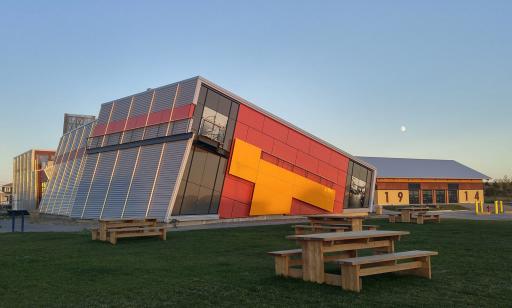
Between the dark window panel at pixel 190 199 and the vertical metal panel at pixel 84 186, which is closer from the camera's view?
the dark window panel at pixel 190 199

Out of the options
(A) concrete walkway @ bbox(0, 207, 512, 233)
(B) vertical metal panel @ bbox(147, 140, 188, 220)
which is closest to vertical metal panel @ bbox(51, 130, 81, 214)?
(A) concrete walkway @ bbox(0, 207, 512, 233)

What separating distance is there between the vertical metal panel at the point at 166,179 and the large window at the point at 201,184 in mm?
584

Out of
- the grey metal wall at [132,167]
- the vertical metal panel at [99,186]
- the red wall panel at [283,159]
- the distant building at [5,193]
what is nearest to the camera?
the grey metal wall at [132,167]

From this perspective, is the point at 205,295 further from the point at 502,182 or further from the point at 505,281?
the point at 502,182

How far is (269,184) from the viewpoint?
86.7ft

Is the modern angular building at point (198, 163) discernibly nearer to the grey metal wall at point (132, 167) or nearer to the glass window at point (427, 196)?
the grey metal wall at point (132, 167)

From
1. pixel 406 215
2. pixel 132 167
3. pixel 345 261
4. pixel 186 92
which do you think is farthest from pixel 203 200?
pixel 345 261

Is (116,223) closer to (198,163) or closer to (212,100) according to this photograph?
(198,163)

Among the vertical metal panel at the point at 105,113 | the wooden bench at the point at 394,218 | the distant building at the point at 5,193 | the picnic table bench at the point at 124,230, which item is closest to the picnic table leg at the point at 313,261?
the picnic table bench at the point at 124,230

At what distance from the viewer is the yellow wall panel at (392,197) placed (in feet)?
174

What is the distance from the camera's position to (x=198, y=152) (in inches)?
901

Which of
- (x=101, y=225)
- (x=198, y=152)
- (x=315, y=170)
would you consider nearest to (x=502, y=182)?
(x=315, y=170)

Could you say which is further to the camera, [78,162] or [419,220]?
[78,162]

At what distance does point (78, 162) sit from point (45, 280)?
2571cm
